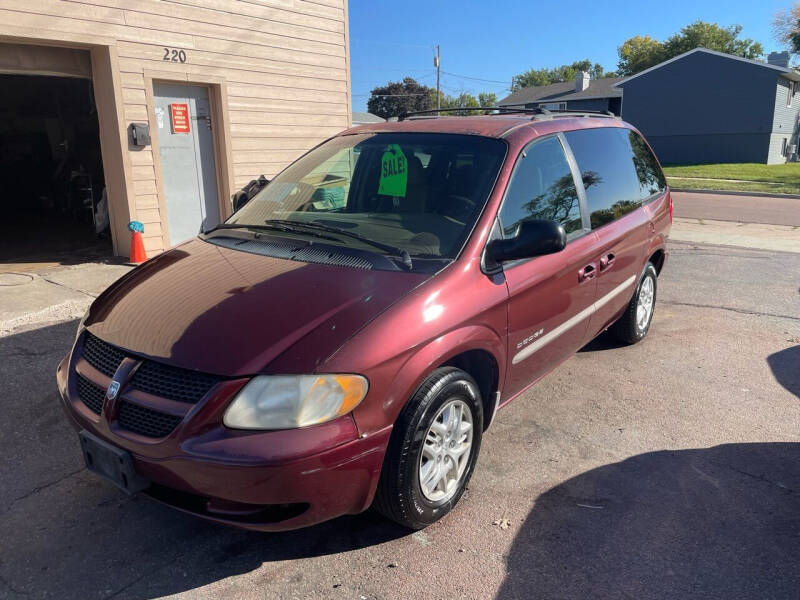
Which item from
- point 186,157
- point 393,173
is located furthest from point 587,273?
point 186,157

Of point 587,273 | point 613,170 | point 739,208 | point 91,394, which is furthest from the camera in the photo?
point 739,208

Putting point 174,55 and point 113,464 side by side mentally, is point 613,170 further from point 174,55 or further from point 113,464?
point 174,55

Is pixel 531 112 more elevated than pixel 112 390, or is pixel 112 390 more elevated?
pixel 531 112

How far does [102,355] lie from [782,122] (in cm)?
4143

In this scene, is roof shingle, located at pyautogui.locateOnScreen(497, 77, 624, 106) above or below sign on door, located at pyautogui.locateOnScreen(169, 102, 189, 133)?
above

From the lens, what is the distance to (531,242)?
2.99m

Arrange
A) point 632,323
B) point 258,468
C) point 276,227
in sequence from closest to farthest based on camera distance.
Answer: point 258,468 → point 276,227 → point 632,323

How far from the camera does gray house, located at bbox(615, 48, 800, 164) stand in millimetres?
34344

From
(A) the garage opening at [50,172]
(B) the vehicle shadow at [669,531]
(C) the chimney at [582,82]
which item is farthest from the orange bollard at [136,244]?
(C) the chimney at [582,82]

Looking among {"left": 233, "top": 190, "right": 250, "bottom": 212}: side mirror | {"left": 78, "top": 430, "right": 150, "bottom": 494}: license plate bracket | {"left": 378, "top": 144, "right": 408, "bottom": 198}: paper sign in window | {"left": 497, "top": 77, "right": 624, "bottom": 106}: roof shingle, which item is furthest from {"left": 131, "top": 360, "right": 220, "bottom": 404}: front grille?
{"left": 497, "top": 77, "right": 624, "bottom": 106}: roof shingle

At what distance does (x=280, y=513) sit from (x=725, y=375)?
381 cm

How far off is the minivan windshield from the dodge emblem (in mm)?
1262

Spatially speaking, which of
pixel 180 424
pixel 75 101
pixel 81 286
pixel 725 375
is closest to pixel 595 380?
pixel 725 375

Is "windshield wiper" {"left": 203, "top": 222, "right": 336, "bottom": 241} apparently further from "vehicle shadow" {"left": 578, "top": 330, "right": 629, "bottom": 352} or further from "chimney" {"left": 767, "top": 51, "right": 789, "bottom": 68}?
"chimney" {"left": 767, "top": 51, "right": 789, "bottom": 68}
